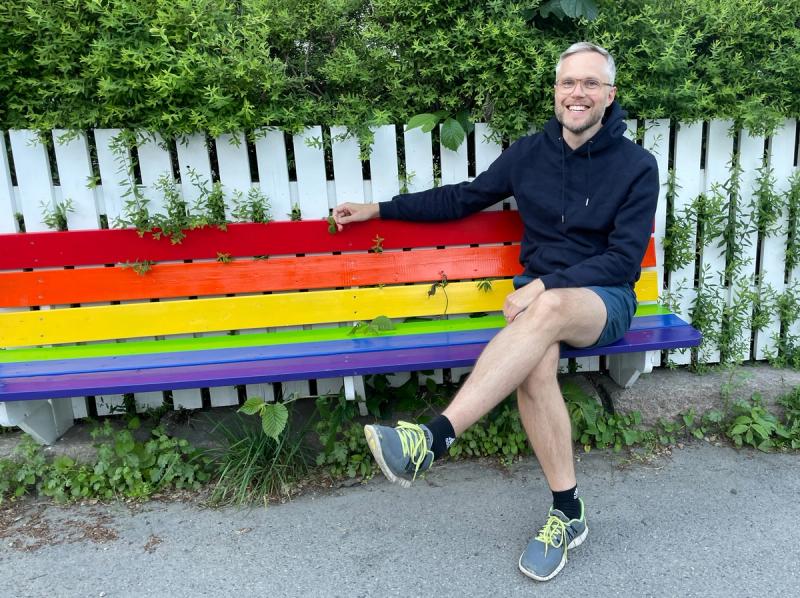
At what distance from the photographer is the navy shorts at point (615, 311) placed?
9.75 ft

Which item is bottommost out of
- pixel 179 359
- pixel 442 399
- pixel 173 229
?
Result: pixel 442 399

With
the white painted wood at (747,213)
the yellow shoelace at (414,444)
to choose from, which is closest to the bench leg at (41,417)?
the yellow shoelace at (414,444)

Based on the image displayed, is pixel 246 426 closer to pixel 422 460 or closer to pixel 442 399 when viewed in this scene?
pixel 442 399

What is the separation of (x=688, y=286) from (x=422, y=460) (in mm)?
2205

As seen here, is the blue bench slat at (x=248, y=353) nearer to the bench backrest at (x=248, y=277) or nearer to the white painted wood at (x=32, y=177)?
the bench backrest at (x=248, y=277)

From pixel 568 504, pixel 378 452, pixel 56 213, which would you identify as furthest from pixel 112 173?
pixel 568 504

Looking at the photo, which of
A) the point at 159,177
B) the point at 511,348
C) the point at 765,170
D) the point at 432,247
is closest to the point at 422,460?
the point at 511,348

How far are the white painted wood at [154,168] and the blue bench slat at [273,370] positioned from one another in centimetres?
90

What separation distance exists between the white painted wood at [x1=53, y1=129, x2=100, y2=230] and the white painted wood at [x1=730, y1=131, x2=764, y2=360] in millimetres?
3356

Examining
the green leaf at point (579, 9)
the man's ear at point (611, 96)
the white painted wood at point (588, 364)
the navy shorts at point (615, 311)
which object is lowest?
the white painted wood at point (588, 364)

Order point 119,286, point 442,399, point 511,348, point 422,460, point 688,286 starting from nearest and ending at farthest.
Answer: point 422,460
point 511,348
point 119,286
point 442,399
point 688,286

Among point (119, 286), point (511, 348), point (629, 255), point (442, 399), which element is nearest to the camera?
point (511, 348)

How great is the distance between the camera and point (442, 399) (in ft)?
12.0

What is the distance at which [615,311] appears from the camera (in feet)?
9.82
